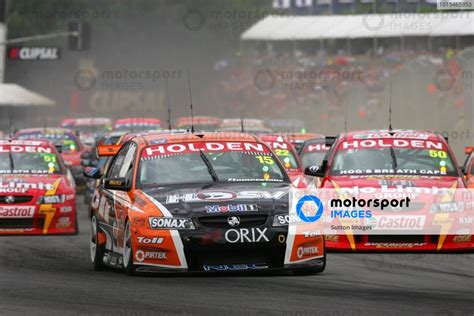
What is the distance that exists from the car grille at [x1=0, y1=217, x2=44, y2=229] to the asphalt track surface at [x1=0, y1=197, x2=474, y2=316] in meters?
4.29

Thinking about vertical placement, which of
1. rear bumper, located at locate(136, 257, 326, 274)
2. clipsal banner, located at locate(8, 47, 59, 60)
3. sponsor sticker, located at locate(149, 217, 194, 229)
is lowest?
rear bumper, located at locate(136, 257, 326, 274)

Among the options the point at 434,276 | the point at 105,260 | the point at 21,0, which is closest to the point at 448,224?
the point at 434,276

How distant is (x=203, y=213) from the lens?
11578mm

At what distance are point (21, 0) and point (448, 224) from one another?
59276 millimetres

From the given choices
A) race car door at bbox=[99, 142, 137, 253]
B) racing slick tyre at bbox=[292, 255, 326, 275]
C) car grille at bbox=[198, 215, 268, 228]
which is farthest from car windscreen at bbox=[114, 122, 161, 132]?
car grille at bbox=[198, 215, 268, 228]

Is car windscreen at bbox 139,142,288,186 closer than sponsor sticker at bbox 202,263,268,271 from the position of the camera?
No

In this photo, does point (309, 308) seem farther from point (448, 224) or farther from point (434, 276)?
point (448, 224)

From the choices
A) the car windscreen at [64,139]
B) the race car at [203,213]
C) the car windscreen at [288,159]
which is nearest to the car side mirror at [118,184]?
the race car at [203,213]

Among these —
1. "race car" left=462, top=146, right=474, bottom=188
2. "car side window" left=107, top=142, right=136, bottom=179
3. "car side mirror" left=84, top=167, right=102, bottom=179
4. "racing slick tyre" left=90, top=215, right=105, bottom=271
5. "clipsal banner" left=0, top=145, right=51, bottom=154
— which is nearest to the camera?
"racing slick tyre" left=90, top=215, right=105, bottom=271

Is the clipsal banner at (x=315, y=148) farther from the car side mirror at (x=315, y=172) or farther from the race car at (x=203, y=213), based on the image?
the race car at (x=203, y=213)

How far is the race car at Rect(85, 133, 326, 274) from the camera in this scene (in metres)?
11.5

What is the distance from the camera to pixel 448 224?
14.1 meters

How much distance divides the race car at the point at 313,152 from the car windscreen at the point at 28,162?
3.70 m

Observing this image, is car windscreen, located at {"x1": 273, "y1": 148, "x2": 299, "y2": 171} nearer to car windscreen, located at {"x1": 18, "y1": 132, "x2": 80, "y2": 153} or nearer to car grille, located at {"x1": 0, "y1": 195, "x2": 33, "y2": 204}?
car grille, located at {"x1": 0, "y1": 195, "x2": 33, "y2": 204}
